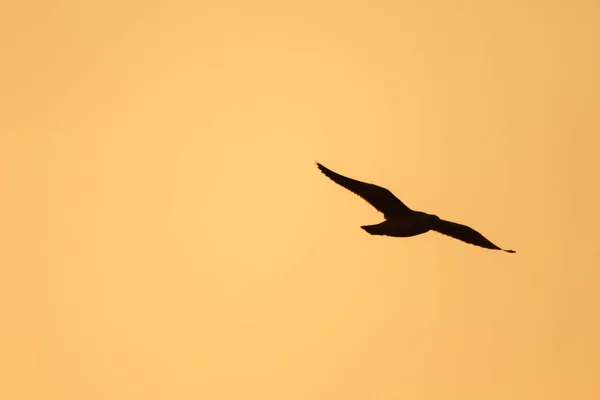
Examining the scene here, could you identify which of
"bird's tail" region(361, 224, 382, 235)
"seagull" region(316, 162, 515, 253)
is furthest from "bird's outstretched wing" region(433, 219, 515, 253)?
"bird's tail" region(361, 224, 382, 235)

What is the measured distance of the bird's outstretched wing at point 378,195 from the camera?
1.77m

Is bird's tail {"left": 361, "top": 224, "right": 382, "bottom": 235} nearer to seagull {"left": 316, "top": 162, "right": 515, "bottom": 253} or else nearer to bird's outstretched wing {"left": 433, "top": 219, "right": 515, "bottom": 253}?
seagull {"left": 316, "top": 162, "right": 515, "bottom": 253}

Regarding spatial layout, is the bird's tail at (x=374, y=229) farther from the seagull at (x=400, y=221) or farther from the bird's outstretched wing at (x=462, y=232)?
the bird's outstretched wing at (x=462, y=232)

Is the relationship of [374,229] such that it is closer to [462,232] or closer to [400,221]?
[400,221]

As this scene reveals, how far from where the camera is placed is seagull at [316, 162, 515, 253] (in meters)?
1.77

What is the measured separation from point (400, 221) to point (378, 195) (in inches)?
3.0

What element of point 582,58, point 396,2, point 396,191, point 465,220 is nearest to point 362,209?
point 396,191

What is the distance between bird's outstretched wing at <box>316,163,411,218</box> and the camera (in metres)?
1.77

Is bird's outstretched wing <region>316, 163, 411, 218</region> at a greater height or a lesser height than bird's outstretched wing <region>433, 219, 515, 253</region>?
greater

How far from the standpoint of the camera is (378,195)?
5.84ft

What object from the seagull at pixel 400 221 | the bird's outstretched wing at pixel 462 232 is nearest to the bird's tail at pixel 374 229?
the seagull at pixel 400 221

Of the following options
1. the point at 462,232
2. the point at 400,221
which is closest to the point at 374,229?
the point at 400,221

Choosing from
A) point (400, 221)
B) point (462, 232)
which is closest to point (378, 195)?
point (400, 221)

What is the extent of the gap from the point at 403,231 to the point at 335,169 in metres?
0.63
